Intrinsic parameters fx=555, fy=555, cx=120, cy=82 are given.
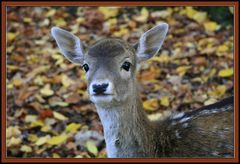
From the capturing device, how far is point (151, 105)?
6809 mm

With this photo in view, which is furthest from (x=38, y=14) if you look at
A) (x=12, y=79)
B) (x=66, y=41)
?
(x=66, y=41)

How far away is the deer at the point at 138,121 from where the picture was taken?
457 centimetres

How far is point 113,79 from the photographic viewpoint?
4.43 metres

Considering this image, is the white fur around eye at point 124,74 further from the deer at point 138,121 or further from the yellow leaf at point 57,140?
the yellow leaf at point 57,140

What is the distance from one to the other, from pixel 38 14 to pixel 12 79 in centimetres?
167

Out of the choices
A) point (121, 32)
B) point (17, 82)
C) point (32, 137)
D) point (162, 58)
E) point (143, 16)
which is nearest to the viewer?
point (32, 137)

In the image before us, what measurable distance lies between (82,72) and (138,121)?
305cm

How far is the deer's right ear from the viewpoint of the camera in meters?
4.94

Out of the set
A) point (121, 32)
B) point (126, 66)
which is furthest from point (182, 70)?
point (126, 66)

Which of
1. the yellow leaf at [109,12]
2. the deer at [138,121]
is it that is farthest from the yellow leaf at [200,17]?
the deer at [138,121]

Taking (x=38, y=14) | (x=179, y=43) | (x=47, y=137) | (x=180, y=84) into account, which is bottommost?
(x=47, y=137)

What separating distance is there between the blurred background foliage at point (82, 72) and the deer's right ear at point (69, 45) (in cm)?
137

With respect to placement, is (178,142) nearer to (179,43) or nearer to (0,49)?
(0,49)

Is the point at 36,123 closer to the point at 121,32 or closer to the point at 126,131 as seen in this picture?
the point at 126,131
